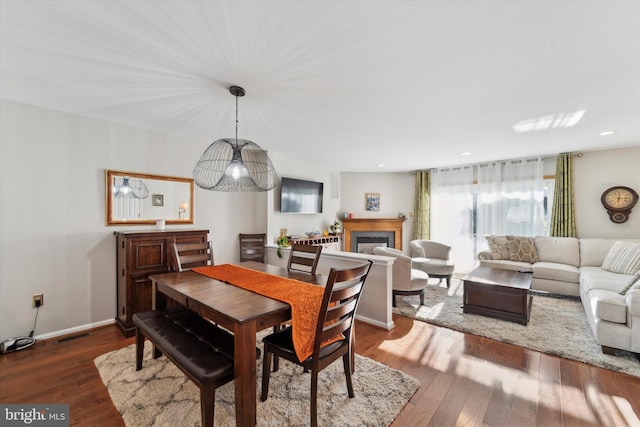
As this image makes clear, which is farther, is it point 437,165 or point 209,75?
point 437,165

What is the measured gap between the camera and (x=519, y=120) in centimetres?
311

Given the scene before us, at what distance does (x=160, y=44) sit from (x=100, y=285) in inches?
111

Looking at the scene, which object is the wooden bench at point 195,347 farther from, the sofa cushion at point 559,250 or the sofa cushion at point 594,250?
the sofa cushion at point 594,250

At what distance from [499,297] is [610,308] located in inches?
38.1

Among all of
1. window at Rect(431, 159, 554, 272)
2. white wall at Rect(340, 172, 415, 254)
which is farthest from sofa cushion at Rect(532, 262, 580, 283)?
white wall at Rect(340, 172, 415, 254)

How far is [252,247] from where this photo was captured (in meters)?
4.36

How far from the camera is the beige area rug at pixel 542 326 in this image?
96.3 inches

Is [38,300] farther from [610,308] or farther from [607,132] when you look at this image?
[607,132]

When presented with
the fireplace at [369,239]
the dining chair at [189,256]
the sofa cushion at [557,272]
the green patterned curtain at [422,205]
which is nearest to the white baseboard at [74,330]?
the dining chair at [189,256]

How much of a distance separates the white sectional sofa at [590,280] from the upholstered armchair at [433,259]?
0.64 metres

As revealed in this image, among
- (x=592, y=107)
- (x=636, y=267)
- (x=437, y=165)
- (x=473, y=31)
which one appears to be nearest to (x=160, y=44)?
(x=473, y=31)

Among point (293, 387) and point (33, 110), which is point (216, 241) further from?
point (293, 387)

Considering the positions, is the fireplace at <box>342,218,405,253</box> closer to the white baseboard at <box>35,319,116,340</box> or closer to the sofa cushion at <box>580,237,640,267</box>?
the sofa cushion at <box>580,237,640,267</box>

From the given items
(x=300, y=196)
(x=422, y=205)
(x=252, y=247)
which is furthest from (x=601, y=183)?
(x=252, y=247)
